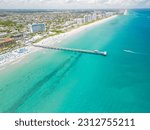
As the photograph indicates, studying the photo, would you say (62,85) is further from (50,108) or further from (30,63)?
(30,63)

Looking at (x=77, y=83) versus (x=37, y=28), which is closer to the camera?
(x=77, y=83)

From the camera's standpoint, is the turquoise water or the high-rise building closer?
the turquoise water

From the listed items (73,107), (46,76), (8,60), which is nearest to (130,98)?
(73,107)

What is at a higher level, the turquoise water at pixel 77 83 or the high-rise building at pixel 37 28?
the high-rise building at pixel 37 28

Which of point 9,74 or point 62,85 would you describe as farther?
point 9,74

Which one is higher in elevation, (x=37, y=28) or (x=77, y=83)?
(x=37, y=28)

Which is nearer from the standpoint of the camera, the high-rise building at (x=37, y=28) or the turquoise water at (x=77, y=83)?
the turquoise water at (x=77, y=83)

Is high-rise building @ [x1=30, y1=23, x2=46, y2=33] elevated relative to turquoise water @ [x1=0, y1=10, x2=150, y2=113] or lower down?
A: elevated

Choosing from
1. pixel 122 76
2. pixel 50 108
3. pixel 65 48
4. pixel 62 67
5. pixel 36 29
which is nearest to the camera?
pixel 50 108
